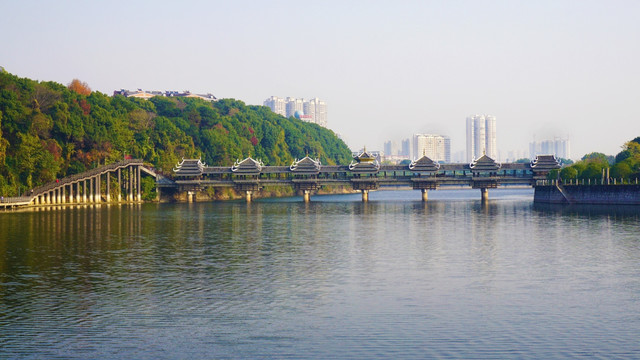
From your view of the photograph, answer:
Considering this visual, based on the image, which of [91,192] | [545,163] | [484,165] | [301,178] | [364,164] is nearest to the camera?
[91,192]

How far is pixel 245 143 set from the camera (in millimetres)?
160875

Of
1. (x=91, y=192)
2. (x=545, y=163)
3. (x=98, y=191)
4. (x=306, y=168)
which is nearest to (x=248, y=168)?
(x=306, y=168)

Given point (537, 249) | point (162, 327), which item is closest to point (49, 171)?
point (537, 249)

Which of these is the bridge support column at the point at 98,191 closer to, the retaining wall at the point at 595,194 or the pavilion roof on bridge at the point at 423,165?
the pavilion roof on bridge at the point at 423,165

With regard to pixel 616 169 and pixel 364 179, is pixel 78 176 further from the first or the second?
pixel 616 169

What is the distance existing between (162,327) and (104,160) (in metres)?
97.8

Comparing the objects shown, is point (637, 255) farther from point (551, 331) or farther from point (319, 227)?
point (319, 227)

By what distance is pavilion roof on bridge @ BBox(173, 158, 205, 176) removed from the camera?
12238 cm

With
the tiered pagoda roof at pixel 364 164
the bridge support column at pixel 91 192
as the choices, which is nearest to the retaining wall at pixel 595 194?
the tiered pagoda roof at pixel 364 164

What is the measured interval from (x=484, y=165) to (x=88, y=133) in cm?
6597

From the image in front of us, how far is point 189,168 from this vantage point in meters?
123

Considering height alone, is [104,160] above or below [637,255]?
above

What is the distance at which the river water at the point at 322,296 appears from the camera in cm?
2075

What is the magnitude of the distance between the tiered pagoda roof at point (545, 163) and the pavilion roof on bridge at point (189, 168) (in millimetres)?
58061
